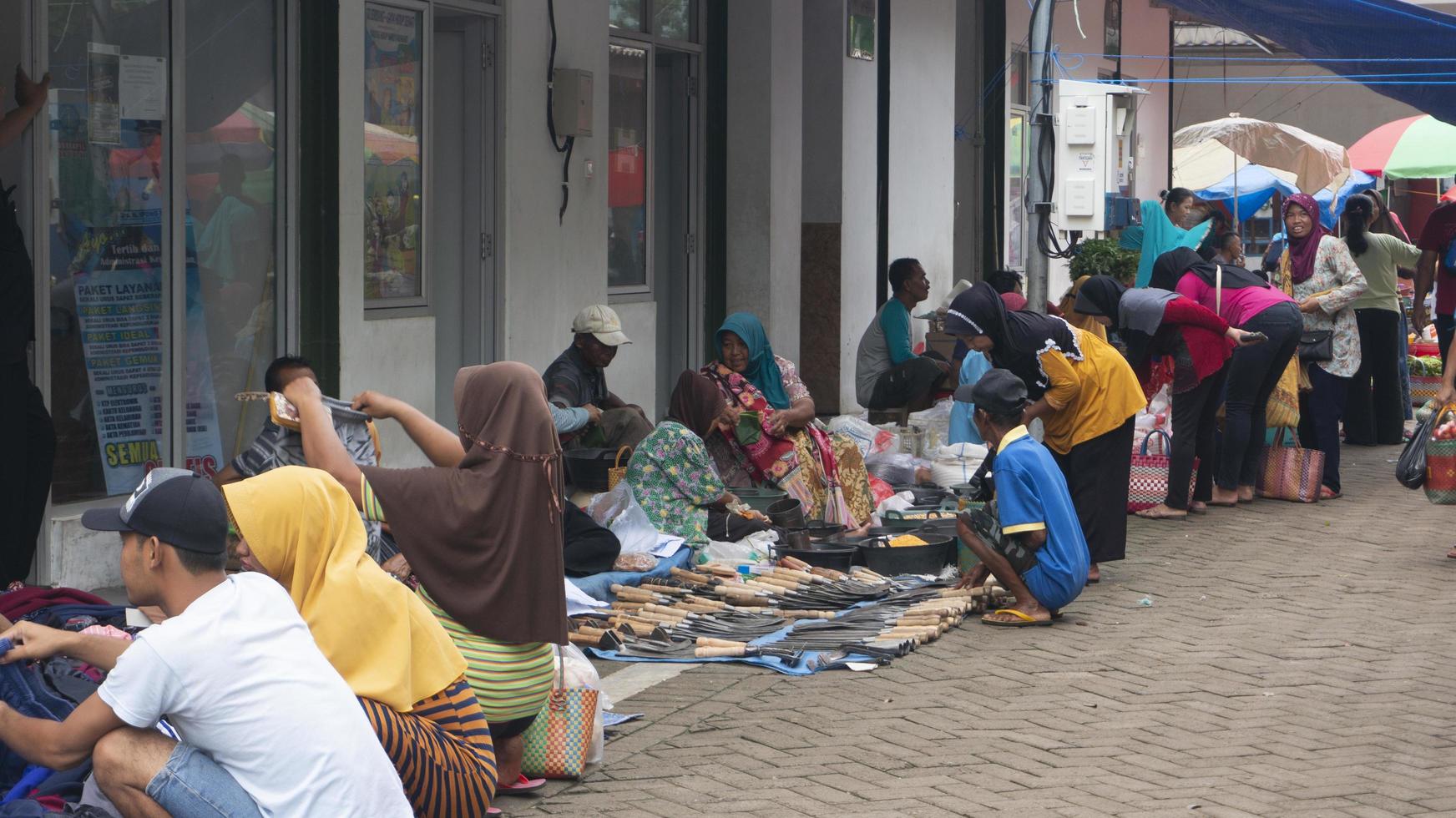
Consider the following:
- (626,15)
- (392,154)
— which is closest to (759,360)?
(392,154)

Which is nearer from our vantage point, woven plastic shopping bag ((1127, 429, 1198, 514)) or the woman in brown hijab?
the woman in brown hijab

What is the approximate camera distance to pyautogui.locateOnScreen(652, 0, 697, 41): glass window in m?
11.9

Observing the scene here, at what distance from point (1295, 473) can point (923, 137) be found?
516cm

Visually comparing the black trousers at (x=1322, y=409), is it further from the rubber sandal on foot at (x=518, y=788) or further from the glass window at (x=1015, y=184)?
the rubber sandal on foot at (x=518, y=788)

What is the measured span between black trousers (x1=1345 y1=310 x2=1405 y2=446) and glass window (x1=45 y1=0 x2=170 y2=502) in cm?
1011

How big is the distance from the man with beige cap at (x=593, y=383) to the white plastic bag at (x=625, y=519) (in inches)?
18.7

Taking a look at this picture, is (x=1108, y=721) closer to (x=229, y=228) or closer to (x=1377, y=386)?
(x=229, y=228)

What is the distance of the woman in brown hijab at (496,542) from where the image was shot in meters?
5.11

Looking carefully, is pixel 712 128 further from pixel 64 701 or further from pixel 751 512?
pixel 64 701

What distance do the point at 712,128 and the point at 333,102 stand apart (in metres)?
4.50

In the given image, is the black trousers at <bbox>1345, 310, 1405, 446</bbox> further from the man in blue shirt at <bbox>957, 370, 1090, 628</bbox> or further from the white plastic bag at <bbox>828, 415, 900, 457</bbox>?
the man in blue shirt at <bbox>957, 370, 1090, 628</bbox>

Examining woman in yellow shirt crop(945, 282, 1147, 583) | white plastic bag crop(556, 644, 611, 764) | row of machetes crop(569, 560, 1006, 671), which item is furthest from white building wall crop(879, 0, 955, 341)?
white plastic bag crop(556, 644, 611, 764)

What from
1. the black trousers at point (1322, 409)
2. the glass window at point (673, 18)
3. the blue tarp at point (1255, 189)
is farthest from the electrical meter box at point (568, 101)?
the blue tarp at point (1255, 189)

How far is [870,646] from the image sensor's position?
7.20 metres
